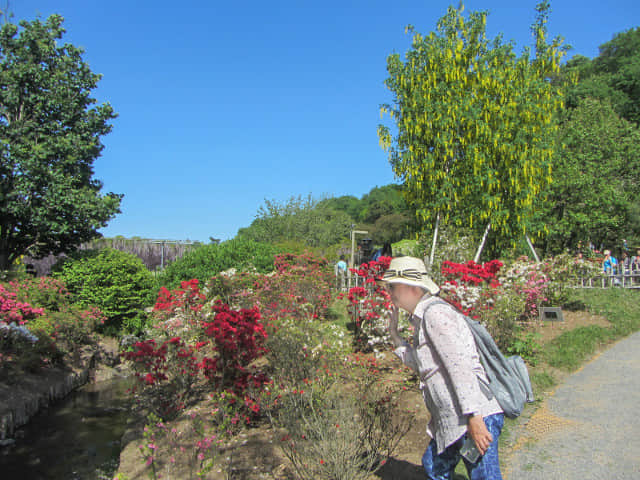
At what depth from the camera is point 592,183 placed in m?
18.2

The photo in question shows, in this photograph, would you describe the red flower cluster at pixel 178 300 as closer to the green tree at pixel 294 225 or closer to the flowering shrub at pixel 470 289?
the flowering shrub at pixel 470 289

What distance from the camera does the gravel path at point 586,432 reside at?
3.44 m

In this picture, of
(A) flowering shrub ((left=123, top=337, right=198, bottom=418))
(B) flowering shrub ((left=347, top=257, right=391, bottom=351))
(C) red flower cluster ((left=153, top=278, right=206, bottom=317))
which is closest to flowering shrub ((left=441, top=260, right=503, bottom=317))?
(B) flowering shrub ((left=347, top=257, right=391, bottom=351))

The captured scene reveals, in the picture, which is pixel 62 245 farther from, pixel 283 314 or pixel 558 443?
pixel 558 443

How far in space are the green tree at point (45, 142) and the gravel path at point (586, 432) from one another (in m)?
11.0

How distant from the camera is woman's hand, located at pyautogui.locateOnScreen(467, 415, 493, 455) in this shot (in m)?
2.04

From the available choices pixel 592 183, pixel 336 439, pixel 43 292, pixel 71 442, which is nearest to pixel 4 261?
pixel 43 292

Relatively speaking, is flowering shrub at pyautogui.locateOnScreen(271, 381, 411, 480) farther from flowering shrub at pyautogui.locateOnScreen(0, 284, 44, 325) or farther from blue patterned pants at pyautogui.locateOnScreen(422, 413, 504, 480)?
flowering shrub at pyautogui.locateOnScreen(0, 284, 44, 325)

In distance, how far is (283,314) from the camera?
8195 millimetres

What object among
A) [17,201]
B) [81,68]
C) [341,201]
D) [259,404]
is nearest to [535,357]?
[259,404]

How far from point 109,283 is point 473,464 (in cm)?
1127

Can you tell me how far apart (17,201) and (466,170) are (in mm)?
11074

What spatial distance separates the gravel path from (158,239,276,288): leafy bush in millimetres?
8040

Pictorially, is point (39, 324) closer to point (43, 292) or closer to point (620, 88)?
point (43, 292)
